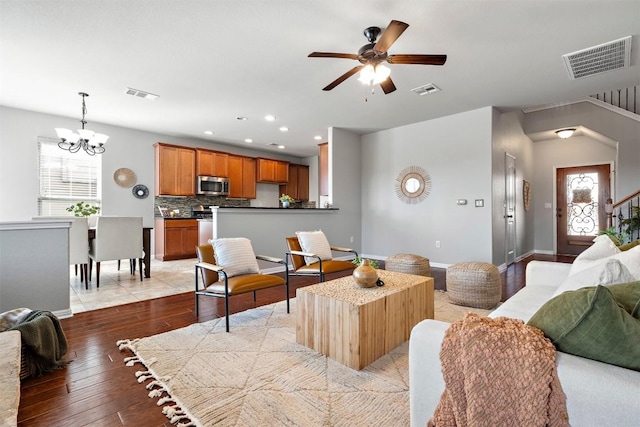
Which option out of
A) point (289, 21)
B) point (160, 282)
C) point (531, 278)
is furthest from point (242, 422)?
point (160, 282)

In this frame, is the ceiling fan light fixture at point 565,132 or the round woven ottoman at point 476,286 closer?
the round woven ottoman at point 476,286

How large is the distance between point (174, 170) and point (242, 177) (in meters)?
1.63

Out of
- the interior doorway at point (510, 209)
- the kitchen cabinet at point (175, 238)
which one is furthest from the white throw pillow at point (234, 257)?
the interior doorway at point (510, 209)

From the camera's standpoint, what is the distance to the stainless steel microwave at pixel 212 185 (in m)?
6.84

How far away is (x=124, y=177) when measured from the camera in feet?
19.9

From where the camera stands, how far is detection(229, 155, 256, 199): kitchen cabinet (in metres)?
7.44

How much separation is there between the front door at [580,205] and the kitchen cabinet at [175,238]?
27.0 ft

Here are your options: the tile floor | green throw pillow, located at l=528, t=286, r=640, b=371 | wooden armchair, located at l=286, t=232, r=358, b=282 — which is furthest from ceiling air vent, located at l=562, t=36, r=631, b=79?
the tile floor

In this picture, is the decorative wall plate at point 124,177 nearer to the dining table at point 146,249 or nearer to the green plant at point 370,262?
the dining table at point 146,249

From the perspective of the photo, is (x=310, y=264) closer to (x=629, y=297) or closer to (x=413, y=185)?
(x=629, y=297)

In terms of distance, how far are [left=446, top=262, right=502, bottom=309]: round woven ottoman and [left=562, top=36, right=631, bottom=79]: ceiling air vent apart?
240 cm

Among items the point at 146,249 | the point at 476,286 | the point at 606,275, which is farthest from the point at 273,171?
the point at 606,275

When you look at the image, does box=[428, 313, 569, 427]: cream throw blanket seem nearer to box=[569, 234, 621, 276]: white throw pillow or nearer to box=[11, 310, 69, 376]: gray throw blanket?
box=[569, 234, 621, 276]: white throw pillow

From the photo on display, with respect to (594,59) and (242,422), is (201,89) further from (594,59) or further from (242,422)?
(594,59)
